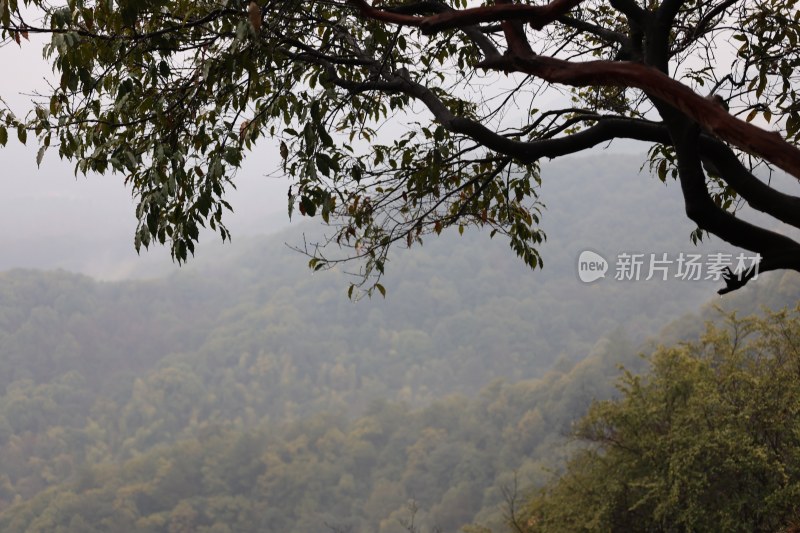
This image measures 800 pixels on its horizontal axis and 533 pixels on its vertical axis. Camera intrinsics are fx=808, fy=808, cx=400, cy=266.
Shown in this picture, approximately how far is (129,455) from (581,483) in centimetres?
7214

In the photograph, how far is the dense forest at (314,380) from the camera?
54625mm

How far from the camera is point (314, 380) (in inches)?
3760

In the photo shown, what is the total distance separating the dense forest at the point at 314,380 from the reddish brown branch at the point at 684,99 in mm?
33379

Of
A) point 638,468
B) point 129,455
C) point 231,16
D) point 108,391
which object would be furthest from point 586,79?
point 108,391

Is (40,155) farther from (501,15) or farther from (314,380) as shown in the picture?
(314,380)

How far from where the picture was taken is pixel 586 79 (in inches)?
89.7

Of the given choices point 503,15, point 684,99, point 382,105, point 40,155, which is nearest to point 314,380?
point 382,105

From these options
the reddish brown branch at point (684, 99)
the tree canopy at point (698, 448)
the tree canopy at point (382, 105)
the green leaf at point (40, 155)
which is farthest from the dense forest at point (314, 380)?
the reddish brown branch at point (684, 99)

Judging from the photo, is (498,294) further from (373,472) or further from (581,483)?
(581,483)

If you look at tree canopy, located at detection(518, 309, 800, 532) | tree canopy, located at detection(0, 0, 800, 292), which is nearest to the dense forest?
tree canopy, located at detection(518, 309, 800, 532)

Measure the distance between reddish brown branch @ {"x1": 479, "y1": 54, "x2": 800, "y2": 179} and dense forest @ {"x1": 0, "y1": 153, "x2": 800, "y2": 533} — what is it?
33379 mm

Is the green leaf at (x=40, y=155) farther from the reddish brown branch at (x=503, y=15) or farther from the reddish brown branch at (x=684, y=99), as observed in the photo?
the reddish brown branch at (x=684, y=99)

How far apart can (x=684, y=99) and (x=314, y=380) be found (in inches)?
3741

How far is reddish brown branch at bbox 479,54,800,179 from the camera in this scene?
6.64 ft
